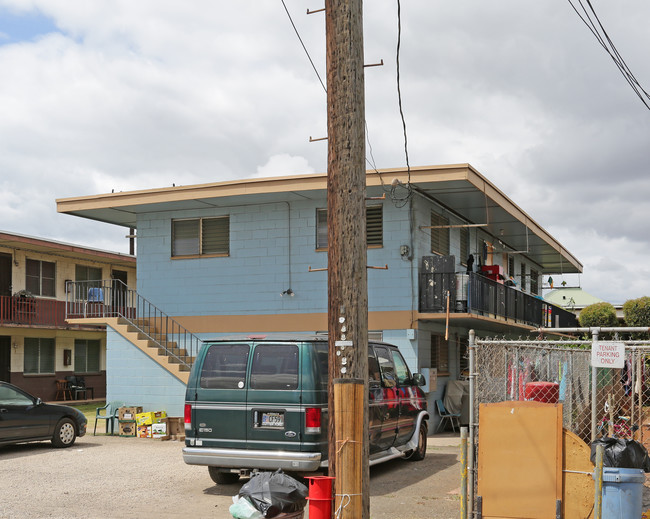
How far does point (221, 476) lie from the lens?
1155 centimetres

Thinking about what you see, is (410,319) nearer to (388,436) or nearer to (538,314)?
(388,436)

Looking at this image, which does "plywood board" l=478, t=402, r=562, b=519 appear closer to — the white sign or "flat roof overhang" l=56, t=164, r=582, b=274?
the white sign

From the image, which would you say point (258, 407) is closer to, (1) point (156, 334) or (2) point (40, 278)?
(1) point (156, 334)

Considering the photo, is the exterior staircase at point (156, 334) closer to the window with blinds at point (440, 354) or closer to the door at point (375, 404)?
the window with blinds at point (440, 354)

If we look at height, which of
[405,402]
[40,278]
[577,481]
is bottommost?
[577,481]

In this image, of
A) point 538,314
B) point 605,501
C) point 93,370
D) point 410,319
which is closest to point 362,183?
point 605,501

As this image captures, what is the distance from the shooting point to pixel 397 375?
13.4m

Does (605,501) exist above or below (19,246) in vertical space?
below

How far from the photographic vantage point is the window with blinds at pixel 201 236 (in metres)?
21.1

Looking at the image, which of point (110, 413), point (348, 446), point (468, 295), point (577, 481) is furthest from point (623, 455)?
point (110, 413)

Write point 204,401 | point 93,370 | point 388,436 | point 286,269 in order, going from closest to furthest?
point 204,401, point 388,436, point 286,269, point 93,370

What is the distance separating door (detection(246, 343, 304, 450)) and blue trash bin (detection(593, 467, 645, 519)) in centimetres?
418

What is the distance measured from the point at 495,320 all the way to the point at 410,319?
10.3 feet

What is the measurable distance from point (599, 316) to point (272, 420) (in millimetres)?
31673
